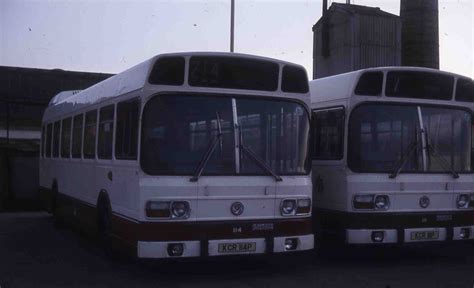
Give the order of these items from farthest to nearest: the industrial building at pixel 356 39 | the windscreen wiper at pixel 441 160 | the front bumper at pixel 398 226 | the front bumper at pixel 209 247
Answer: the industrial building at pixel 356 39 < the windscreen wiper at pixel 441 160 < the front bumper at pixel 398 226 < the front bumper at pixel 209 247

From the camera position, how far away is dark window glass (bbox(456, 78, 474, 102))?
1222 centimetres

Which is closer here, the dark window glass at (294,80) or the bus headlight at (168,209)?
the bus headlight at (168,209)

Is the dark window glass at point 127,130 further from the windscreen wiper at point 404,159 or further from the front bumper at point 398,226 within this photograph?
the windscreen wiper at point 404,159

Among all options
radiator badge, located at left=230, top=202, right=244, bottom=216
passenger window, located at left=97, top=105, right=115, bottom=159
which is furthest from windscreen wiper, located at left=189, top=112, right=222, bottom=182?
passenger window, located at left=97, top=105, right=115, bottom=159

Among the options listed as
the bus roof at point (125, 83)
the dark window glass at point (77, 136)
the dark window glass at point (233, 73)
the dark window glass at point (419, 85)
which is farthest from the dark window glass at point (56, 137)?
the dark window glass at point (419, 85)

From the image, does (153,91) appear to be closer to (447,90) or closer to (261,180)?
(261,180)

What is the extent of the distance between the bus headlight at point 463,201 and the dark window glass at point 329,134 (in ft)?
6.83

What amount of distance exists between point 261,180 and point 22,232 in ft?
26.8

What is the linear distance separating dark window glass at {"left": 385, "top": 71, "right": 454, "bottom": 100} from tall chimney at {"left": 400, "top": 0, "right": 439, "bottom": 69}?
18.2 metres

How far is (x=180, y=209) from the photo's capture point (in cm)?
961

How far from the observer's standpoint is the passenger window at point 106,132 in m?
11.3

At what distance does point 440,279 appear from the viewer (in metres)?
10.4

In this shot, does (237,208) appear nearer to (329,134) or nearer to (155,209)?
(155,209)

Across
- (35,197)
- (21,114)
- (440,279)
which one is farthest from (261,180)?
(21,114)
